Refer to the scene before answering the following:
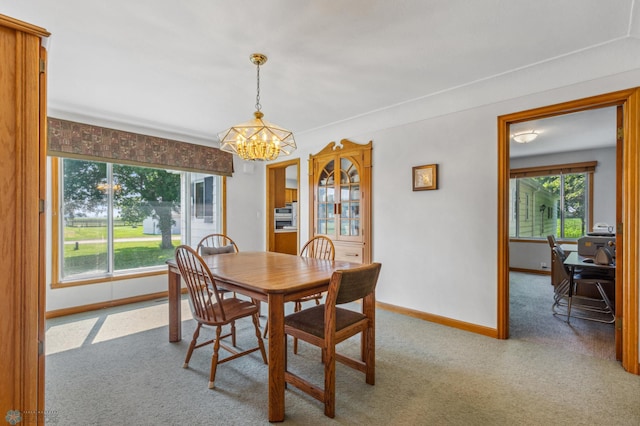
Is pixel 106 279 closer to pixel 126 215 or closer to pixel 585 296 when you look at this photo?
pixel 126 215

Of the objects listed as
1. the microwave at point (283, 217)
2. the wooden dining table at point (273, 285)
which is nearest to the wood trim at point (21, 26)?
the wooden dining table at point (273, 285)

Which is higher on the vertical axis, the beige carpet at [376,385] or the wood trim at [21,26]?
the wood trim at [21,26]

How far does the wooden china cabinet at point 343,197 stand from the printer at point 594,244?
2729 millimetres

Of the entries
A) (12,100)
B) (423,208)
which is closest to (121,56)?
(12,100)

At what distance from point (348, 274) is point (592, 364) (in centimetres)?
219

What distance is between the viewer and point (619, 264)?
2309 millimetres

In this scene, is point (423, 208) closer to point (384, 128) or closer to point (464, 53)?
point (384, 128)

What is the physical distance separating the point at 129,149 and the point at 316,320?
3.46 meters

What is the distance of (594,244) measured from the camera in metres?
3.71

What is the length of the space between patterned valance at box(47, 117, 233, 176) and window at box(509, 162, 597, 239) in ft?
19.0

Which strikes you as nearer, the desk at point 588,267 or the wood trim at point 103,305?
the desk at point 588,267

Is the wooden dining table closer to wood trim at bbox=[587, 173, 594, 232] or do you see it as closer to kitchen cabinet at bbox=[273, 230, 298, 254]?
kitchen cabinet at bbox=[273, 230, 298, 254]

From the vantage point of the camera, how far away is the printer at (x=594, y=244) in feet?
11.8

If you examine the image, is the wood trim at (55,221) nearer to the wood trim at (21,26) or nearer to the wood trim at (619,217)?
the wood trim at (21,26)
